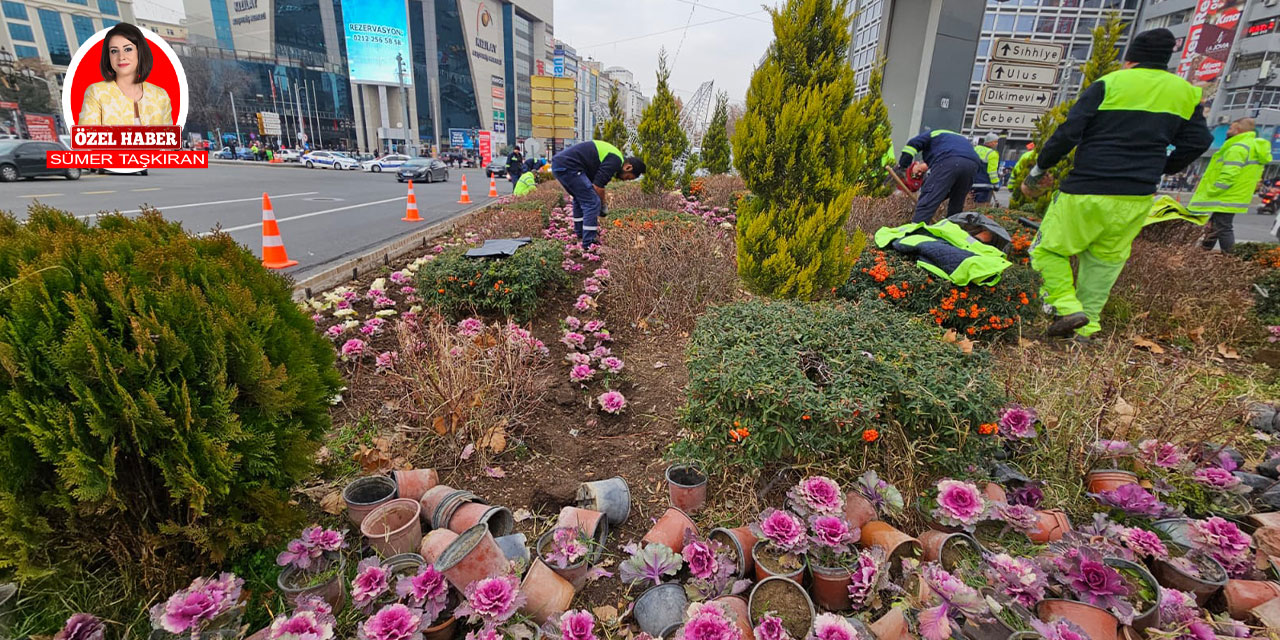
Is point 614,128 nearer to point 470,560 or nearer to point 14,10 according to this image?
point 470,560

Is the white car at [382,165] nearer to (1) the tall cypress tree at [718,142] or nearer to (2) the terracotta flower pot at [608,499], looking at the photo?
(1) the tall cypress tree at [718,142]

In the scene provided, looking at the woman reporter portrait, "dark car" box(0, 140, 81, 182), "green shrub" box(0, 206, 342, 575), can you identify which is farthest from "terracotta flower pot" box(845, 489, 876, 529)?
"dark car" box(0, 140, 81, 182)

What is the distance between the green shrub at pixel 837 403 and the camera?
5.64 ft

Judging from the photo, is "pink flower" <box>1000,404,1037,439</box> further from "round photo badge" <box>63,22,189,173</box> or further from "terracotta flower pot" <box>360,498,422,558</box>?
Answer: "round photo badge" <box>63,22,189,173</box>

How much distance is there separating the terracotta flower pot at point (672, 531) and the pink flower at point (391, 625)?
714 mm

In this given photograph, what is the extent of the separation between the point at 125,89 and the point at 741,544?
10.6 metres

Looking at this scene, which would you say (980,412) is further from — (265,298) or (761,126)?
(761,126)

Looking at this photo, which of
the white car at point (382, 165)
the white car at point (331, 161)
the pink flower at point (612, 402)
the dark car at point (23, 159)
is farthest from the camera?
the white car at point (331, 161)

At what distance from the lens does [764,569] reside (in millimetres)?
1509

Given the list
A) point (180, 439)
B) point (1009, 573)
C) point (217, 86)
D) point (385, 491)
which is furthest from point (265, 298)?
point (217, 86)

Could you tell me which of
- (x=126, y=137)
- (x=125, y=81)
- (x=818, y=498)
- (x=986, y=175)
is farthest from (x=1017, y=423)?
(x=126, y=137)

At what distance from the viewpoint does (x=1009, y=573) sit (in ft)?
4.53

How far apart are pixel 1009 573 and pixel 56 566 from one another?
8.07 ft

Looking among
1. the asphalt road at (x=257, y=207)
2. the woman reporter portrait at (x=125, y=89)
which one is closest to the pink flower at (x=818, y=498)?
the asphalt road at (x=257, y=207)
